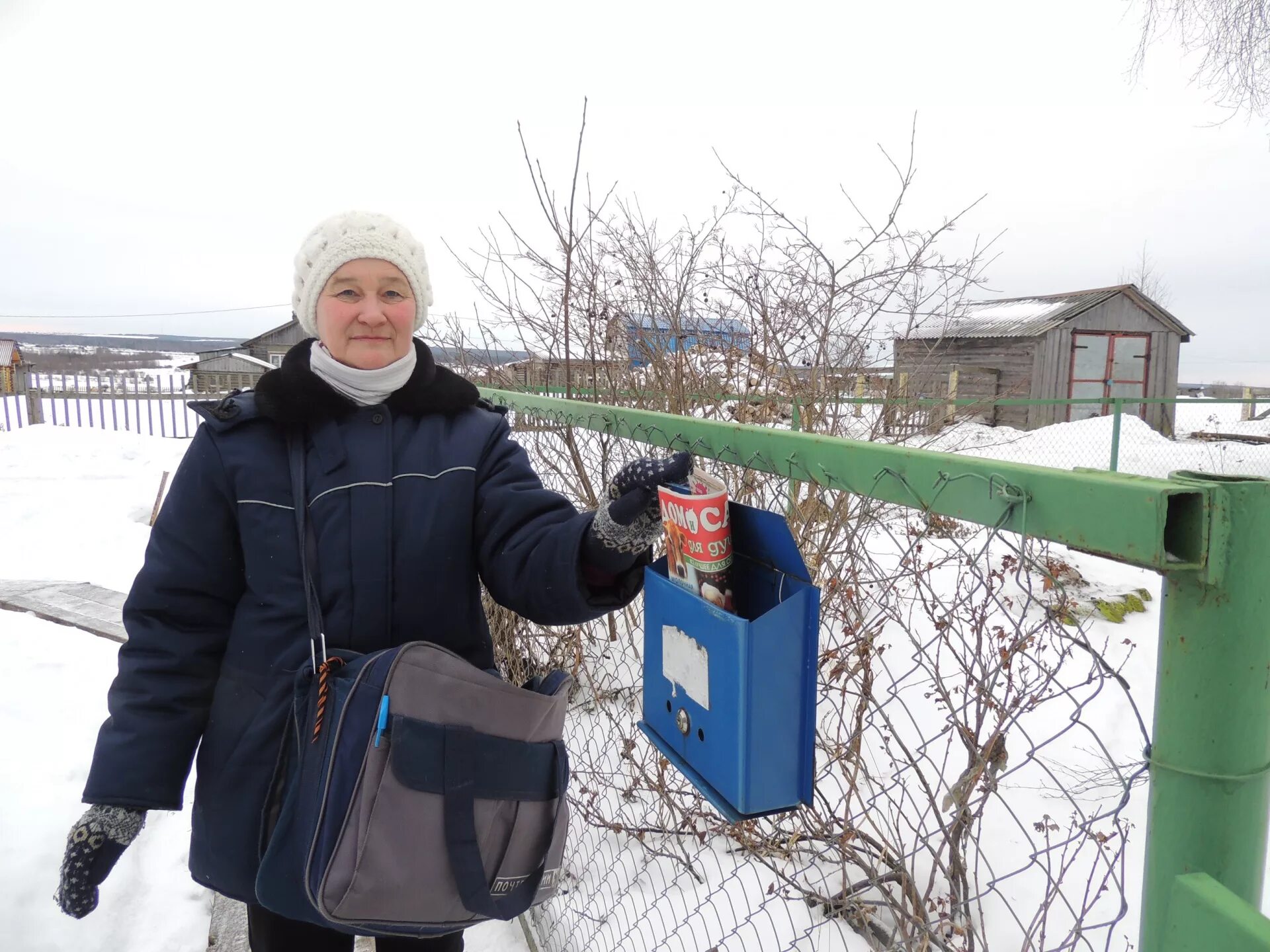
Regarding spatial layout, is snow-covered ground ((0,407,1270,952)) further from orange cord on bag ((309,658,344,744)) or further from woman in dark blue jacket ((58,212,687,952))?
orange cord on bag ((309,658,344,744))

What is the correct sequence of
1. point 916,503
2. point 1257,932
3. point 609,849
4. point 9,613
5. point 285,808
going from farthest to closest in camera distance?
point 9,613, point 609,849, point 285,808, point 916,503, point 1257,932

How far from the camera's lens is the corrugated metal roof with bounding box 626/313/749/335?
3645 mm

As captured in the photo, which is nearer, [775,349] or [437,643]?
[437,643]

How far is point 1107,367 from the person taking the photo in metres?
17.4

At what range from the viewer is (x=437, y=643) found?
4.74 feet

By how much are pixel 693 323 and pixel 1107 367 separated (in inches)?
679

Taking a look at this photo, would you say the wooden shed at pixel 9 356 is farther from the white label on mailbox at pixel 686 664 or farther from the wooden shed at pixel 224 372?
the white label on mailbox at pixel 686 664

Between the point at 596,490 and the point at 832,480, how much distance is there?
99.2 inches

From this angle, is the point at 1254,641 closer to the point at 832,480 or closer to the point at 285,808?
the point at 832,480

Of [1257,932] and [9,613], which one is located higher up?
[1257,932]

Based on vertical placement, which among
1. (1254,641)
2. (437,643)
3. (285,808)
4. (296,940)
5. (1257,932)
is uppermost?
(1254,641)

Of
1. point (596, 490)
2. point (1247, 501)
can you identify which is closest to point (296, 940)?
point (1247, 501)

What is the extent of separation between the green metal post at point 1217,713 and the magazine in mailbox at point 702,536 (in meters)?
0.51

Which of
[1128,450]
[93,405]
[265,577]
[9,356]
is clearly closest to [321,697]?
[265,577]
